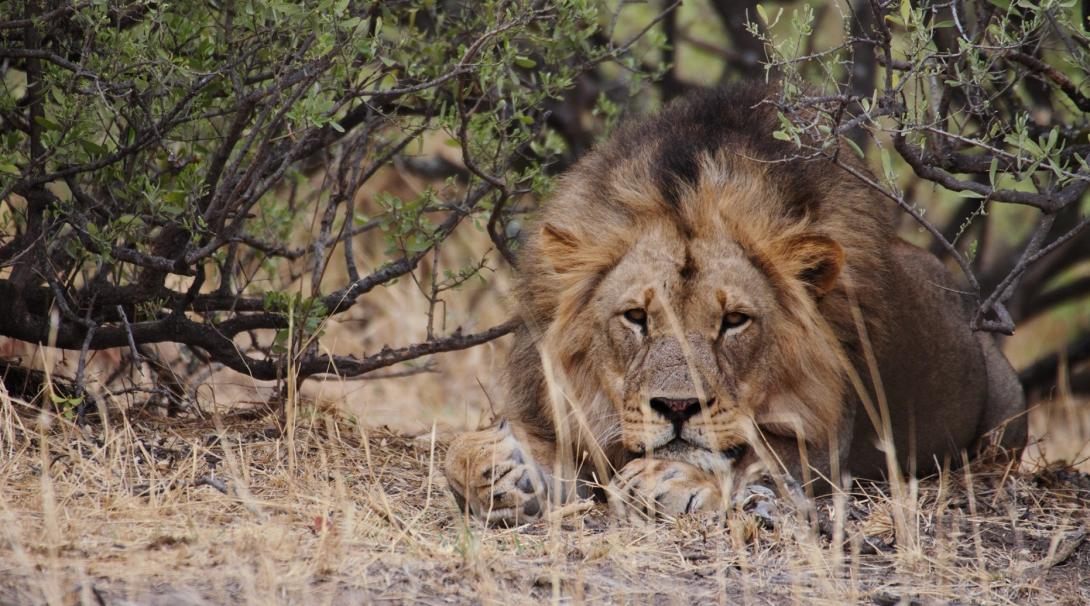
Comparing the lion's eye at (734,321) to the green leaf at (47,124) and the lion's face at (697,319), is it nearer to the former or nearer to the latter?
the lion's face at (697,319)

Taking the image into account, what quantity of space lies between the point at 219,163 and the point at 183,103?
0.25 meters

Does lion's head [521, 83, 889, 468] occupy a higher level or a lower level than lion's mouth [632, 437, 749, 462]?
higher

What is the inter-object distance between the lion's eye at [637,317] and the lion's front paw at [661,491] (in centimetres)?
45

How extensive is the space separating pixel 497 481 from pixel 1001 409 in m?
2.85

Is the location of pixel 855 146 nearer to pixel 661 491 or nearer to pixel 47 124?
pixel 661 491

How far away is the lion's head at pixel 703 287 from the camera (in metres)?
4.39

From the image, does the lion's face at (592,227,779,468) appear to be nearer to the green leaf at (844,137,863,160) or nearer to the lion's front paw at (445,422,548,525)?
the lion's front paw at (445,422,548,525)

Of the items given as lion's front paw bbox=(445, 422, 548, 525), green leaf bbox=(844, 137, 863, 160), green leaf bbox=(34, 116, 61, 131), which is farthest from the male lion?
green leaf bbox=(34, 116, 61, 131)

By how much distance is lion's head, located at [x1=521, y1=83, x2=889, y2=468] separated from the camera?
173 inches

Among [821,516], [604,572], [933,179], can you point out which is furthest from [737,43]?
[604,572]

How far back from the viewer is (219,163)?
4852 mm

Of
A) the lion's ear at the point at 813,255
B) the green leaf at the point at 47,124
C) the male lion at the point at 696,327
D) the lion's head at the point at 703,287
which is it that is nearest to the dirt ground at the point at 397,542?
the male lion at the point at 696,327

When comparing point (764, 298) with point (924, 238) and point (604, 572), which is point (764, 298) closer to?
point (604, 572)

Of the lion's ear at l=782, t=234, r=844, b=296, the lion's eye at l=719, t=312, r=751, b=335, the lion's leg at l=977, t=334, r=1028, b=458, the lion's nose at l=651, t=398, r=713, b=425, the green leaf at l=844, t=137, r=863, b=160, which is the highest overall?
the green leaf at l=844, t=137, r=863, b=160
